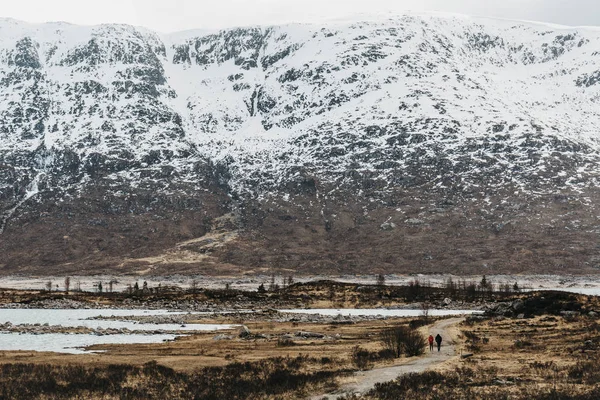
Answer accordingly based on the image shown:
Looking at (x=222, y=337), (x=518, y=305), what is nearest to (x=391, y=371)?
(x=222, y=337)

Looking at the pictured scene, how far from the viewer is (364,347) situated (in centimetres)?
6719

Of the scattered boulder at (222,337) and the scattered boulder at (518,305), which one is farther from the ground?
the scattered boulder at (518,305)

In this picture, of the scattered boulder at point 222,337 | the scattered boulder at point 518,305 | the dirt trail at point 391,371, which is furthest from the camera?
the scattered boulder at point 518,305

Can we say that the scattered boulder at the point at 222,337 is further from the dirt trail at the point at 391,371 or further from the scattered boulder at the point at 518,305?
the scattered boulder at the point at 518,305

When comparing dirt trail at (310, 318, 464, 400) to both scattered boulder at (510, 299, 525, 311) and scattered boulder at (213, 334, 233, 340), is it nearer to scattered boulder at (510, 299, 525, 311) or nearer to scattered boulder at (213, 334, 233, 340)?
scattered boulder at (213, 334, 233, 340)

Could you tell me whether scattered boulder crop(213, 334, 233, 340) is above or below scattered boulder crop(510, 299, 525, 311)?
below

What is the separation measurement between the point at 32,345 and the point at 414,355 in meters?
42.3

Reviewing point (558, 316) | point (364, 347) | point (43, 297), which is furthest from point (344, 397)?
point (43, 297)

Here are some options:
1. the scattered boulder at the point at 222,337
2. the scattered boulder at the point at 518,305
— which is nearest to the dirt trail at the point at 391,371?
the scattered boulder at the point at 222,337

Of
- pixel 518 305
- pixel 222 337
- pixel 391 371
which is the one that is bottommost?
pixel 222 337

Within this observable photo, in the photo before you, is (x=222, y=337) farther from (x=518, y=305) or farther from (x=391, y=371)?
(x=518, y=305)

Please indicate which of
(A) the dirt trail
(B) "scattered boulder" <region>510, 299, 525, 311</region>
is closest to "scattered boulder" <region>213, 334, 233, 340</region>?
(A) the dirt trail

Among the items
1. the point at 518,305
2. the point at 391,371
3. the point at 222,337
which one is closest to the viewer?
the point at 391,371

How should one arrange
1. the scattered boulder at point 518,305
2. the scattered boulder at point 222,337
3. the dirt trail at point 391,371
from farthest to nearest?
the scattered boulder at point 518,305, the scattered boulder at point 222,337, the dirt trail at point 391,371
